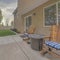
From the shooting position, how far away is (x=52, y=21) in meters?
10.6

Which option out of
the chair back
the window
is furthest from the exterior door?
the chair back

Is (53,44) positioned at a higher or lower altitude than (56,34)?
lower

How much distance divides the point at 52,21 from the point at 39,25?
2.39 m

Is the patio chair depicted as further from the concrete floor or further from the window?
the window

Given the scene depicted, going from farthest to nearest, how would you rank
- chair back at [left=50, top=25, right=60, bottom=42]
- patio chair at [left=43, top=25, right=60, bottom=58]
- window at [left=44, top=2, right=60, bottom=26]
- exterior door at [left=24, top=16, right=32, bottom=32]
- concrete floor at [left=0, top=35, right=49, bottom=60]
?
exterior door at [left=24, top=16, right=32, bottom=32] → window at [left=44, top=2, right=60, bottom=26] → chair back at [left=50, top=25, right=60, bottom=42] → concrete floor at [left=0, top=35, right=49, bottom=60] → patio chair at [left=43, top=25, right=60, bottom=58]

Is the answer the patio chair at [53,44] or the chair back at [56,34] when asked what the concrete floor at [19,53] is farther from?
the chair back at [56,34]

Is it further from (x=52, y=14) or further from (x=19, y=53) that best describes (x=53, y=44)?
(x=52, y=14)

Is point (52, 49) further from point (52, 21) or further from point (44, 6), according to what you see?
point (44, 6)

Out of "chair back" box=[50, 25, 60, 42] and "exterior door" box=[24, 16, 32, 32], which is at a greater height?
"exterior door" box=[24, 16, 32, 32]

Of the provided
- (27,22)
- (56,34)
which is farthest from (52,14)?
(27,22)

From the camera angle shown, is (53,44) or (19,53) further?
(19,53)

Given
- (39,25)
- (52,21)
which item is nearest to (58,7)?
(52,21)

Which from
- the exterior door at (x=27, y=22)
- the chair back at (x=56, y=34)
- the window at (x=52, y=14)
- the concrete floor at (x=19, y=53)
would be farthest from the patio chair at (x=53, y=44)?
the exterior door at (x=27, y=22)

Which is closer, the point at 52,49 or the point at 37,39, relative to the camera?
the point at 52,49
